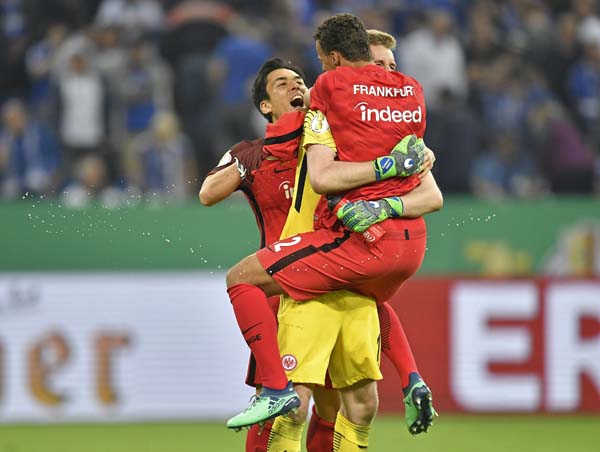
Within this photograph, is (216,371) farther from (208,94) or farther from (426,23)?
(426,23)

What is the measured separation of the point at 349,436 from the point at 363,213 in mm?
1270

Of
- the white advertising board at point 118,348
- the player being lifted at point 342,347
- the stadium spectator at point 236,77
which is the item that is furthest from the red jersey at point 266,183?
the stadium spectator at point 236,77

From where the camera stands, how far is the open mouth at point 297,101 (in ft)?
22.7

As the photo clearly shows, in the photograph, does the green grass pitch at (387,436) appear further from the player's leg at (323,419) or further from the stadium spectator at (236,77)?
the stadium spectator at (236,77)

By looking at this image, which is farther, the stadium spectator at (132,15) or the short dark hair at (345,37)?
the stadium spectator at (132,15)

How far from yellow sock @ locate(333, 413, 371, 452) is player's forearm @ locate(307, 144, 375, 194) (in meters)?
1.31

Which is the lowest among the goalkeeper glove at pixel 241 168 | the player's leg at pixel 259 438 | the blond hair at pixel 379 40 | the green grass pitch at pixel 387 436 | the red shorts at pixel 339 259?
the green grass pitch at pixel 387 436

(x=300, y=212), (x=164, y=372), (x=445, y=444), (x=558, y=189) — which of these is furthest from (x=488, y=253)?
(x=300, y=212)

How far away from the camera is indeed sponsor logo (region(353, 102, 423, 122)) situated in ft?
20.8

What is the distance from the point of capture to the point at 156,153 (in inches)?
504

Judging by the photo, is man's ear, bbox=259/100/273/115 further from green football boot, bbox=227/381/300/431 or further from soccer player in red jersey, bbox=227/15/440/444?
green football boot, bbox=227/381/300/431

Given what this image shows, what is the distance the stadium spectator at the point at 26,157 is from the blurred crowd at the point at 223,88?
0.05 feet

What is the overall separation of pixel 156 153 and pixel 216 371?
7.54 feet

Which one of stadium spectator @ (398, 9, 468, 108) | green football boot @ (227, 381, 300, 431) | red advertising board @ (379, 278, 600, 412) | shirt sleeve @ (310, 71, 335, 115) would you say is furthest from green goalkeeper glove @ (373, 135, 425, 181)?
stadium spectator @ (398, 9, 468, 108)
